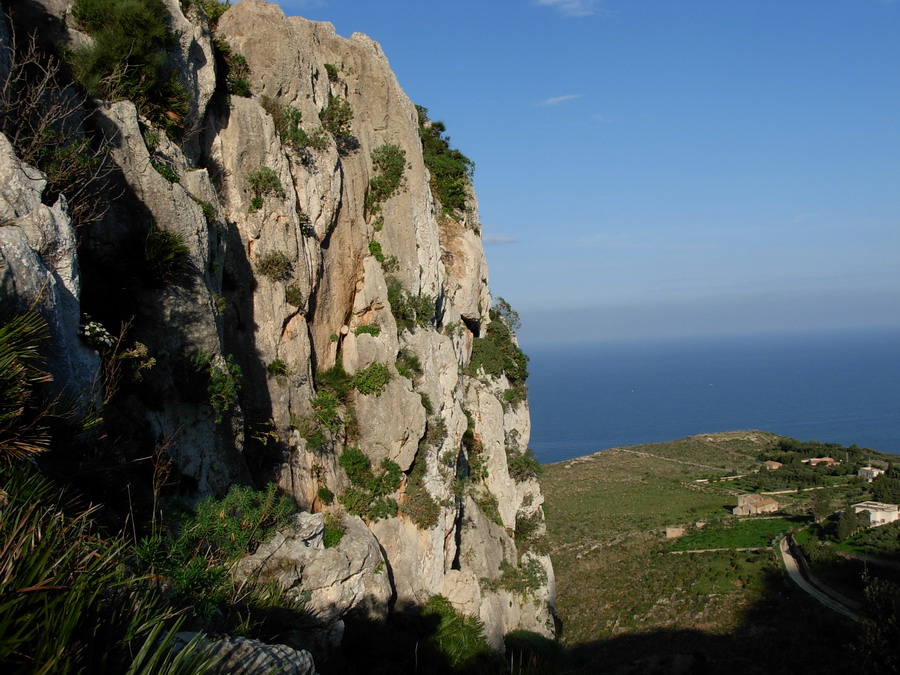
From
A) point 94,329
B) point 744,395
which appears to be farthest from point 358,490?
point 744,395

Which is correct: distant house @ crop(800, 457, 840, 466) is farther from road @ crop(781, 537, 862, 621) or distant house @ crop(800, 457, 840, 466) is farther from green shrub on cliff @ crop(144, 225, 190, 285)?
green shrub on cliff @ crop(144, 225, 190, 285)

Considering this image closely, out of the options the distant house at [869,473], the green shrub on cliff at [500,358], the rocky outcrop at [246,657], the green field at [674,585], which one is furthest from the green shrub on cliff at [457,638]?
the distant house at [869,473]

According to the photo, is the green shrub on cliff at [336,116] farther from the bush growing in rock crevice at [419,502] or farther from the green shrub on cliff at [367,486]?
the bush growing in rock crevice at [419,502]

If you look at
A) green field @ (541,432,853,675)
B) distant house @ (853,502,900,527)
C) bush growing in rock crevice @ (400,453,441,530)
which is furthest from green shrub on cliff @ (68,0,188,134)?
distant house @ (853,502,900,527)

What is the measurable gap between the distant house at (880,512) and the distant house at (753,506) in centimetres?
670

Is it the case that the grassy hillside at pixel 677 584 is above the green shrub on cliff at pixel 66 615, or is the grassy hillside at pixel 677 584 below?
below

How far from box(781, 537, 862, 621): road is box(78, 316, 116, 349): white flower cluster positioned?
2691 centimetres

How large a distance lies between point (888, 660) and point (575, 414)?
131567mm

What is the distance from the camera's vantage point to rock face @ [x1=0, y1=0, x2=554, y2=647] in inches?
302

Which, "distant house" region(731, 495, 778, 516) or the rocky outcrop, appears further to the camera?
Result: "distant house" region(731, 495, 778, 516)

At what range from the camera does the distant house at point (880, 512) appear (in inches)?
1443

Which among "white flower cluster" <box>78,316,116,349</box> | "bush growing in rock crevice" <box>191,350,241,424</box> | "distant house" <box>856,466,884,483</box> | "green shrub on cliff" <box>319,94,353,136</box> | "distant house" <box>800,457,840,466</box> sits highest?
"green shrub on cliff" <box>319,94,353,136</box>

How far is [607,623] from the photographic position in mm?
26219

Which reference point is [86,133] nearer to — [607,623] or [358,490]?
[358,490]
